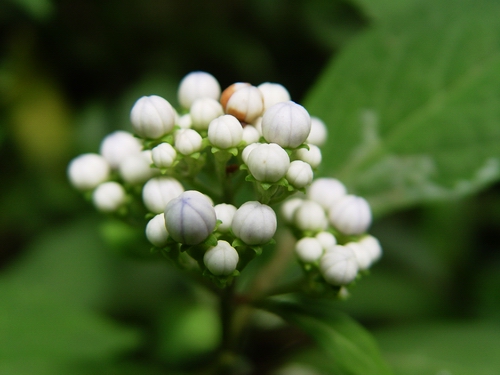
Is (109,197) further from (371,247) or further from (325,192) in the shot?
(371,247)

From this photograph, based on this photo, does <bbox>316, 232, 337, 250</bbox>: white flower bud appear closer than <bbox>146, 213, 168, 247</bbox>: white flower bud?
No

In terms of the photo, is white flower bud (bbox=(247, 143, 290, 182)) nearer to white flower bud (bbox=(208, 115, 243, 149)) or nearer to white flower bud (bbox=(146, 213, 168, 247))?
white flower bud (bbox=(208, 115, 243, 149))

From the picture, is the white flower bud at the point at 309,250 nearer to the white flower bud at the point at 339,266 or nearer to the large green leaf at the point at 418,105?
the white flower bud at the point at 339,266

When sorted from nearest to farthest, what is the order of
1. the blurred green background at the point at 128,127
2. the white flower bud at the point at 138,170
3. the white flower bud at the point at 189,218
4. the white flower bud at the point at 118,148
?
1. the white flower bud at the point at 189,218
2. the white flower bud at the point at 138,170
3. the white flower bud at the point at 118,148
4. the blurred green background at the point at 128,127

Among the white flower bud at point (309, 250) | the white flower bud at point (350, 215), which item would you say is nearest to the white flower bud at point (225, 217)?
the white flower bud at point (309, 250)

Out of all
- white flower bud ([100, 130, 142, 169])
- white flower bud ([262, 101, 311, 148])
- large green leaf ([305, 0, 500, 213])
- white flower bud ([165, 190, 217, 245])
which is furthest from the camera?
large green leaf ([305, 0, 500, 213])

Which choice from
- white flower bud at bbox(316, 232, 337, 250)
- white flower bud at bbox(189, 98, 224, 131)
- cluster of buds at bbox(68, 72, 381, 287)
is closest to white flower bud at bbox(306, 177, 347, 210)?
cluster of buds at bbox(68, 72, 381, 287)
